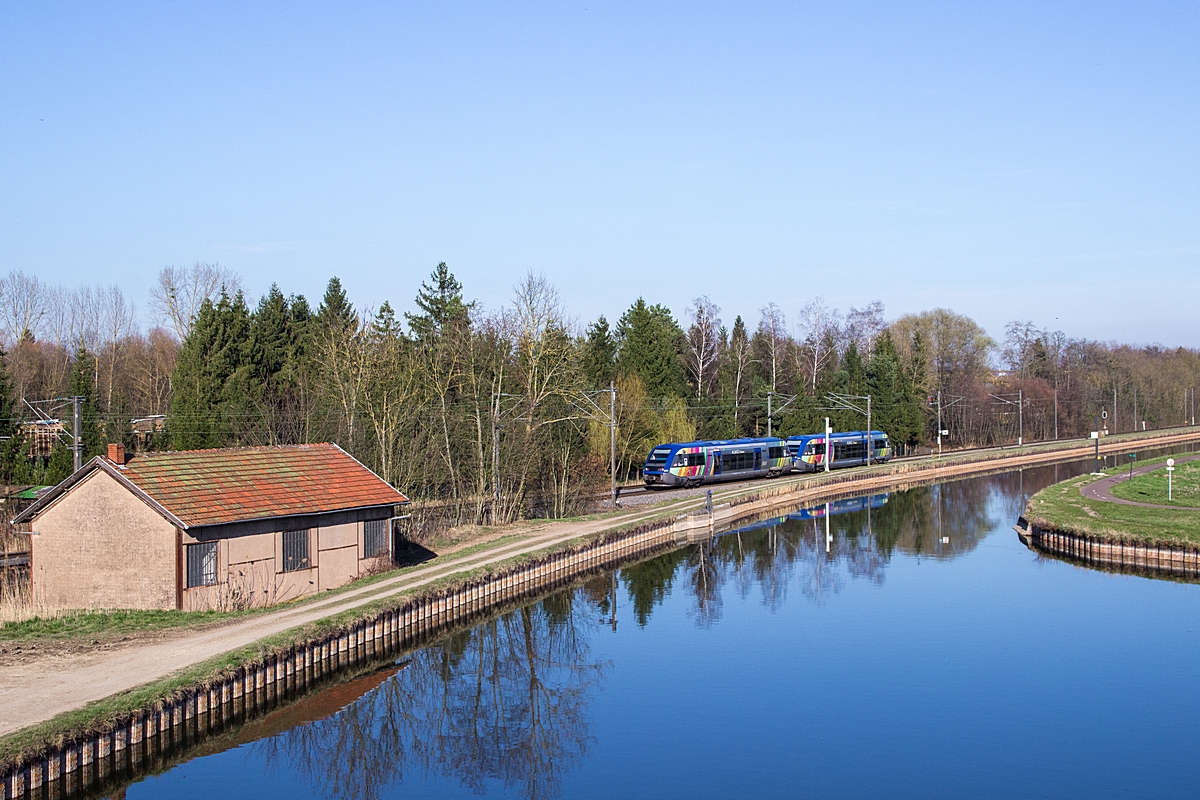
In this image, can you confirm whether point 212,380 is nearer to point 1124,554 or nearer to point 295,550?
point 295,550

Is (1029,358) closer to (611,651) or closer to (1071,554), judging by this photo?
(1071,554)

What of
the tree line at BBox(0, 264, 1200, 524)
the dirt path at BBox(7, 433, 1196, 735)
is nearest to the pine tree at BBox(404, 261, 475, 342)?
the tree line at BBox(0, 264, 1200, 524)

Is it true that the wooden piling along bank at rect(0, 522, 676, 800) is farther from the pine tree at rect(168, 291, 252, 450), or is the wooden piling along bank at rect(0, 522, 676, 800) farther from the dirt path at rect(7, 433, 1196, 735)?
the pine tree at rect(168, 291, 252, 450)

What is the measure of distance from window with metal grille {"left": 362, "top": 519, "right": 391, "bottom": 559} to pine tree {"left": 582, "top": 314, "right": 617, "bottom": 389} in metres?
37.3

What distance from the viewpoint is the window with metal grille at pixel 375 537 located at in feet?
106

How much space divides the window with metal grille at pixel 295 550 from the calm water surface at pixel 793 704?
4.72 m

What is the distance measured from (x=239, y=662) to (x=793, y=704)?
38.7ft

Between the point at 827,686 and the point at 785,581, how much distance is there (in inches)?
595

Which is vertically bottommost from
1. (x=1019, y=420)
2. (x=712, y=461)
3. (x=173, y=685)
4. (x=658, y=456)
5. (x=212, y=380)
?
(x=173, y=685)

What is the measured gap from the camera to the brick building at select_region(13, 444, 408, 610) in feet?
87.0

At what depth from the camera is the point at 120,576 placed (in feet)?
87.8

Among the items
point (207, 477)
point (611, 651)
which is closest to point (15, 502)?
point (207, 477)

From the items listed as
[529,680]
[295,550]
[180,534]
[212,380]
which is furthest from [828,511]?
[180,534]

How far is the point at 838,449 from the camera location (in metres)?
84.9
